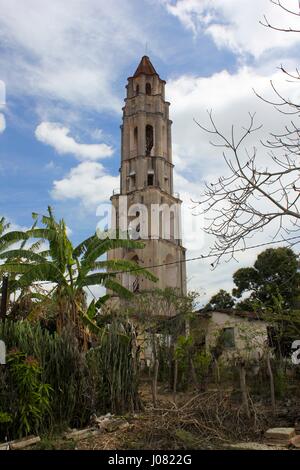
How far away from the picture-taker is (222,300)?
3144 centimetres

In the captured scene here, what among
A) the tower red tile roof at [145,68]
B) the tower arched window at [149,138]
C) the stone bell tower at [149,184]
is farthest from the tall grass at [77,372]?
the tower red tile roof at [145,68]

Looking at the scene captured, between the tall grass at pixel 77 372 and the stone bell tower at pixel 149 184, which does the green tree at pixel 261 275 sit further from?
the tall grass at pixel 77 372

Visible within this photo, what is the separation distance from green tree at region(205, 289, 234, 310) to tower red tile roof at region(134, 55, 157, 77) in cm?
1763

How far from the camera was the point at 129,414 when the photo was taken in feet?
31.8

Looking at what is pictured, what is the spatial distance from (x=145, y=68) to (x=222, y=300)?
62.0ft

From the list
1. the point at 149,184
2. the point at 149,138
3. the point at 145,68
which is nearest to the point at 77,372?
the point at 149,184

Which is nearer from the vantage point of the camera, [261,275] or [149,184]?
[261,275]

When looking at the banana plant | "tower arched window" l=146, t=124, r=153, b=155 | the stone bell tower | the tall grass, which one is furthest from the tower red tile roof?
the tall grass

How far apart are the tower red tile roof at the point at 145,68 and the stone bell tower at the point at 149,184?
0.27ft

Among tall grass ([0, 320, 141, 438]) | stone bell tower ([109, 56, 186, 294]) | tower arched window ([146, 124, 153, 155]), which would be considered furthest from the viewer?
tower arched window ([146, 124, 153, 155])

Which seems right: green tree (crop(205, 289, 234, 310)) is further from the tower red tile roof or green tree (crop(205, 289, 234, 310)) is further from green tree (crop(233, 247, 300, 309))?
the tower red tile roof

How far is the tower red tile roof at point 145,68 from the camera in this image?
36.8 m

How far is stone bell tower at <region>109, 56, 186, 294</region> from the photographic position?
31.1 metres

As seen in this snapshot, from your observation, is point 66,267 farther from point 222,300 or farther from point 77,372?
point 222,300
